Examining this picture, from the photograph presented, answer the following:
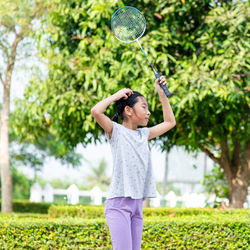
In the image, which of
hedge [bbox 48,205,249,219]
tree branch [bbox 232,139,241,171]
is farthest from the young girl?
tree branch [bbox 232,139,241,171]

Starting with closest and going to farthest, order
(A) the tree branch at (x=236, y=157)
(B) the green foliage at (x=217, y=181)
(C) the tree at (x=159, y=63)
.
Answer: (C) the tree at (x=159, y=63)
(A) the tree branch at (x=236, y=157)
(B) the green foliage at (x=217, y=181)

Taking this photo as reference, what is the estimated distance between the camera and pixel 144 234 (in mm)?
4723

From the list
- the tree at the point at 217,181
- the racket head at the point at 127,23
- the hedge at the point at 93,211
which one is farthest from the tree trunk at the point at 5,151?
the racket head at the point at 127,23

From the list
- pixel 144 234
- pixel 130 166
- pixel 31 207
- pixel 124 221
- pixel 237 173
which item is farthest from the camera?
pixel 31 207

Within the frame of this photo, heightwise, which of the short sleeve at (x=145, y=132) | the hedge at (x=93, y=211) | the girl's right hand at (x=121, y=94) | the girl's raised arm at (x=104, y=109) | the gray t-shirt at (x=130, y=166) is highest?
the girl's right hand at (x=121, y=94)

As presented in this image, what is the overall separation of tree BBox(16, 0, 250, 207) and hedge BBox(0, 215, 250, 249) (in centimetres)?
200

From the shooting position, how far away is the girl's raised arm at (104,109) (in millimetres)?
2668

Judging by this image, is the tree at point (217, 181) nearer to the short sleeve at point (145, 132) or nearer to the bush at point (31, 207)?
the bush at point (31, 207)

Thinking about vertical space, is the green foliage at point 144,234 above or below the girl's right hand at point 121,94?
below

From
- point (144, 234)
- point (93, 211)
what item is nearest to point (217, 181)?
Result: point (93, 211)

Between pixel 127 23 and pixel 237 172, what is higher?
pixel 127 23

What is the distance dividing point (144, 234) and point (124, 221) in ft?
7.23

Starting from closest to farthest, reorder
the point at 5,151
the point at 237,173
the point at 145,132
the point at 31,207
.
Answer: the point at 145,132 → the point at 237,173 → the point at 5,151 → the point at 31,207

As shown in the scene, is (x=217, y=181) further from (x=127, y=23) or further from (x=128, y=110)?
(x=128, y=110)
